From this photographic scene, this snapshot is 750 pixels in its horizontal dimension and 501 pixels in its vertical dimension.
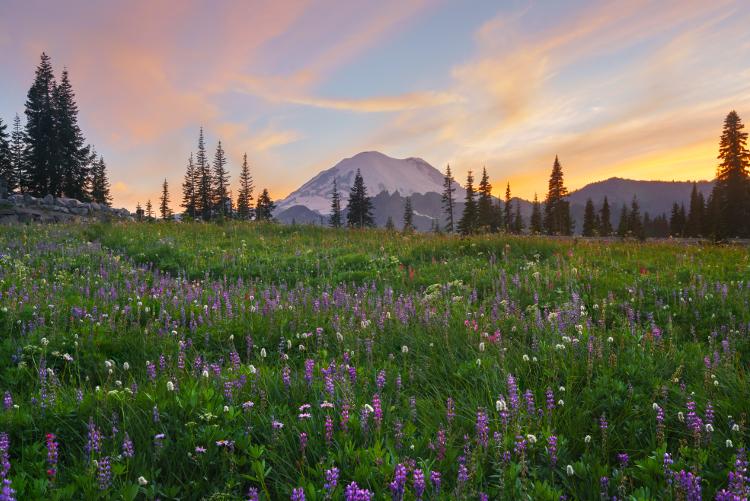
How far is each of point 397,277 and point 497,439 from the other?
7.09 meters

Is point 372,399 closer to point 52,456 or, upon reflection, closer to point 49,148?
point 52,456

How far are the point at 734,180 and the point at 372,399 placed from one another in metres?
72.3

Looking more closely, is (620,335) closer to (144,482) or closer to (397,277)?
(144,482)

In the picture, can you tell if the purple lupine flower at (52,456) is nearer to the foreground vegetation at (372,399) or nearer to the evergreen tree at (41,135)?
the foreground vegetation at (372,399)

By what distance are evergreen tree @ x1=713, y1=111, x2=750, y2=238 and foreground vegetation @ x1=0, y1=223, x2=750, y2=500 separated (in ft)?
212

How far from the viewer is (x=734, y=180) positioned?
184ft

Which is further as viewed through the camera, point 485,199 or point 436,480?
point 485,199

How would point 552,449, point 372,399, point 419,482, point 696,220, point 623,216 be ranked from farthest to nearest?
point 623,216, point 696,220, point 372,399, point 552,449, point 419,482

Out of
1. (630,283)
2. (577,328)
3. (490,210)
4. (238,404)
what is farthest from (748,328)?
(490,210)

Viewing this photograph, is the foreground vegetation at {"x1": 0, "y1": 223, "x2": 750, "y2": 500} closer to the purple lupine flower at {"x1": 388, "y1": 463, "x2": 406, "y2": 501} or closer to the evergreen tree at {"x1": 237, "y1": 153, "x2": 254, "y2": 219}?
the purple lupine flower at {"x1": 388, "y1": 463, "x2": 406, "y2": 501}

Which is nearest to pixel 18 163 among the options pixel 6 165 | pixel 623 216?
pixel 6 165

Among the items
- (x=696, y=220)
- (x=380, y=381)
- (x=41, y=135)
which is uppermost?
(x=41, y=135)

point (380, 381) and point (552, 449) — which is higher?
point (380, 381)

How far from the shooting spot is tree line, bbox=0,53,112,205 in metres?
53.2
